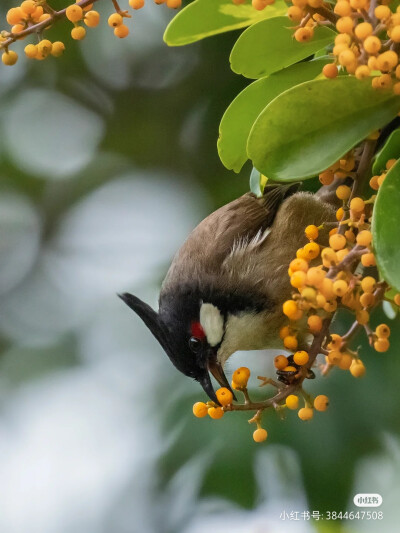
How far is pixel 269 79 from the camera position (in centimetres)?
147

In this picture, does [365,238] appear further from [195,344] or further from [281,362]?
[195,344]

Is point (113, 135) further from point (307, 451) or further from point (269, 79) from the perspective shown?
point (269, 79)

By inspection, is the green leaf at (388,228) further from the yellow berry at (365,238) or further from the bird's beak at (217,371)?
the bird's beak at (217,371)

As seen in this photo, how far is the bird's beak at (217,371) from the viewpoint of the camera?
2422mm

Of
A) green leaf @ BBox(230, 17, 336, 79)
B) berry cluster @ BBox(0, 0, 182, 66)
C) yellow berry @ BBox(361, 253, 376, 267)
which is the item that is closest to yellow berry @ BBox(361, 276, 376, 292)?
yellow berry @ BBox(361, 253, 376, 267)

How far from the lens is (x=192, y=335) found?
7.89 feet

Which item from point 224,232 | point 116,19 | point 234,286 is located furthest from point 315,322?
point 224,232

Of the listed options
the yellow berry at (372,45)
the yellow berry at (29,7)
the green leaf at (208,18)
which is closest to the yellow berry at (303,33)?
the yellow berry at (372,45)

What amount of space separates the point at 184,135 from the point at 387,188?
7.13 ft

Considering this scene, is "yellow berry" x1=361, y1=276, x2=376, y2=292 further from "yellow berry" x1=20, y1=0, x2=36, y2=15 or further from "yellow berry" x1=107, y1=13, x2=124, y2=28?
"yellow berry" x1=20, y1=0, x2=36, y2=15

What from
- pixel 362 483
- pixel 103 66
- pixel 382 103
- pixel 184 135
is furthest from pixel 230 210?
pixel 382 103

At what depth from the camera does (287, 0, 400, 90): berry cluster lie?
1.11 m

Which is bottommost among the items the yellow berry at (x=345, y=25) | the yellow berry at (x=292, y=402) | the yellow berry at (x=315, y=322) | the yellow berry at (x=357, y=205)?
the yellow berry at (x=292, y=402)

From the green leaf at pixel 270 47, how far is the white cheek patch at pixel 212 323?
43.6 inches
